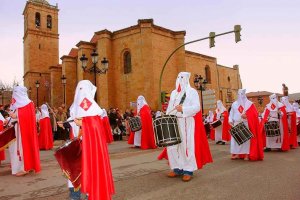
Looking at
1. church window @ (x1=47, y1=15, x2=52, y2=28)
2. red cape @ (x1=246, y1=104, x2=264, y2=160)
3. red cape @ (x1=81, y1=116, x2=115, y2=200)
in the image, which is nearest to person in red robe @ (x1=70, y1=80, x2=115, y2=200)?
red cape @ (x1=81, y1=116, x2=115, y2=200)

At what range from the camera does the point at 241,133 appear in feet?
29.9

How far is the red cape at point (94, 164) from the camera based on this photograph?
4.04m

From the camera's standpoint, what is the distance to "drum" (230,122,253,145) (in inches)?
356

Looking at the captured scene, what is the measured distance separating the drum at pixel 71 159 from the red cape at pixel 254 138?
6.30 m

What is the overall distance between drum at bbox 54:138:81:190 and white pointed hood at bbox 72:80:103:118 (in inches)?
16.9

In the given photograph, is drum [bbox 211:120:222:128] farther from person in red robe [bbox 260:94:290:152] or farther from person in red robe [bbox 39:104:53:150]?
person in red robe [bbox 39:104:53:150]

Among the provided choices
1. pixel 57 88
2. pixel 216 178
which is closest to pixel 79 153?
pixel 216 178

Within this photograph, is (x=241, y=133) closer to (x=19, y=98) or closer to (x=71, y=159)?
(x=71, y=159)

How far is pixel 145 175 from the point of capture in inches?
283

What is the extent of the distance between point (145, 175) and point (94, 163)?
327cm

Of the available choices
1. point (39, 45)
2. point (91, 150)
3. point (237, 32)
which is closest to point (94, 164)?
point (91, 150)

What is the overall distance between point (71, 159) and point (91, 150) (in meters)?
0.40

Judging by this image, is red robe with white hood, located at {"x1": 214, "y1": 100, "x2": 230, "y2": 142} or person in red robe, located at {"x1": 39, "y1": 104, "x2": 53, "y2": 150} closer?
person in red robe, located at {"x1": 39, "y1": 104, "x2": 53, "y2": 150}

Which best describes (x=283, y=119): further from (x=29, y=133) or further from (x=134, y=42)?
(x=134, y=42)
